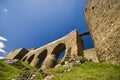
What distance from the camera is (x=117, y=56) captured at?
16516mm

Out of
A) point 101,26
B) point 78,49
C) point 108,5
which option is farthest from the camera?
point 78,49

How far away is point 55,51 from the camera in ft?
129

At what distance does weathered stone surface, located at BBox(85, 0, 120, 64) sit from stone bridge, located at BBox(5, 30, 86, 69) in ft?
32.5

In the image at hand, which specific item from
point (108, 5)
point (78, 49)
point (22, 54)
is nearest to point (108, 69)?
point (108, 5)

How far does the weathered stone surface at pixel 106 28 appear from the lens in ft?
55.0

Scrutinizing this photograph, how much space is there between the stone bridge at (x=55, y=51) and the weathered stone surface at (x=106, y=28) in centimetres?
990

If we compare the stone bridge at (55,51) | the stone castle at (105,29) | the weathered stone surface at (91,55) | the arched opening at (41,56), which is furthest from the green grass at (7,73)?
the arched opening at (41,56)

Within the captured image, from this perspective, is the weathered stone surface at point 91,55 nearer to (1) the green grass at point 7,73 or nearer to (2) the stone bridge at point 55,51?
(2) the stone bridge at point 55,51

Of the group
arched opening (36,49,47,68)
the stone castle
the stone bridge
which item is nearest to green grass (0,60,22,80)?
the stone bridge

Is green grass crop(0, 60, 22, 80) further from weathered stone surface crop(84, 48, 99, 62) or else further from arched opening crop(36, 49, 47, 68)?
arched opening crop(36, 49, 47, 68)

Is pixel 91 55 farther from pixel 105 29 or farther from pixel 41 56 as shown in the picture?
pixel 41 56

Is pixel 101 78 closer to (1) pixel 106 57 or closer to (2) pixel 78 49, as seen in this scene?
(1) pixel 106 57

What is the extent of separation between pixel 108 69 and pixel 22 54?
3876 centimetres

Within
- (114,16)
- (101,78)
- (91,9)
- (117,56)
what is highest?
(91,9)
